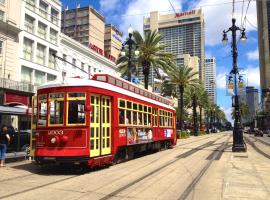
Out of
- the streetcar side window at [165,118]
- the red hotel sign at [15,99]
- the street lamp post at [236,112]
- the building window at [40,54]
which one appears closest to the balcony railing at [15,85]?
the red hotel sign at [15,99]

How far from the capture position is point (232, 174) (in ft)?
44.3

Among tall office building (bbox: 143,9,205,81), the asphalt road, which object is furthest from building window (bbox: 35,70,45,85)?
the asphalt road

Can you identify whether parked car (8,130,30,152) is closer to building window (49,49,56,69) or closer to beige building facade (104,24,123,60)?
building window (49,49,56,69)

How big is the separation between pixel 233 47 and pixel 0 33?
2208 centimetres

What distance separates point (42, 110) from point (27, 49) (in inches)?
1186

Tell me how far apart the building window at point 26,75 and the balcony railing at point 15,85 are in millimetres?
1269

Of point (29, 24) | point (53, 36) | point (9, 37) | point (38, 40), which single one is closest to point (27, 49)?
point (38, 40)

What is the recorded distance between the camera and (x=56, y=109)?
1353cm

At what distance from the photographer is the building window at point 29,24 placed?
139 ft

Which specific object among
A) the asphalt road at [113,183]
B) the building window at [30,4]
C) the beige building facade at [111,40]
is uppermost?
the beige building facade at [111,40]

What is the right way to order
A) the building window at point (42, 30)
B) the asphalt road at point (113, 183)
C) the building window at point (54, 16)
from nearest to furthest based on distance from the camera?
1. the asphalt road at point (113, 183)
2. the building window at point (42, 30)
3. the building window at point (54, 16)

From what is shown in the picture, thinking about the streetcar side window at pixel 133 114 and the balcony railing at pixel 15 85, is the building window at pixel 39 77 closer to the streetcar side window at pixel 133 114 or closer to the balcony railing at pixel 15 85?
the balcony railing at pixel 15 85


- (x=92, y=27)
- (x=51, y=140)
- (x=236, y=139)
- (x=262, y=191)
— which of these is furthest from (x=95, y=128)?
(x=92, y=27)

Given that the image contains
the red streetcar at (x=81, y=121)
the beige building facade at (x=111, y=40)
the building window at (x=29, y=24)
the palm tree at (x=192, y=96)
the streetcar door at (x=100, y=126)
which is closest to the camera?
the red streetcar at (x=81, y=121)
